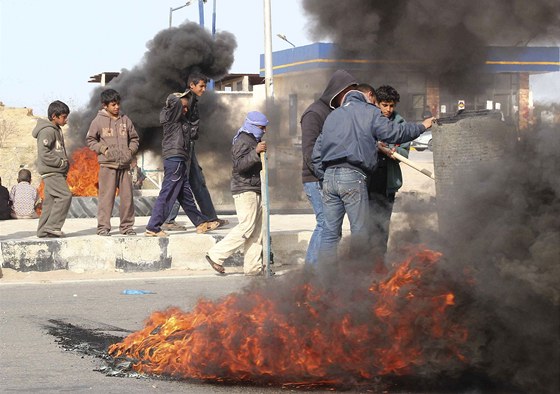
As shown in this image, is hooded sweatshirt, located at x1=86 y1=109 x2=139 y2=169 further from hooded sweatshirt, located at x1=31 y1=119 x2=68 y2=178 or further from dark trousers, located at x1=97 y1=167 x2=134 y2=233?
hooded sweatshirt, located at x1=31 y1=119 x2=68 y2=178

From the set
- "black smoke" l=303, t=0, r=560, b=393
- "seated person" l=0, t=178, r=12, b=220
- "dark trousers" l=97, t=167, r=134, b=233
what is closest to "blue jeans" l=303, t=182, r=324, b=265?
"black smoke" l=303, t=0, r=560, b=393

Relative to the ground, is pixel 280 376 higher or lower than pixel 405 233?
lower

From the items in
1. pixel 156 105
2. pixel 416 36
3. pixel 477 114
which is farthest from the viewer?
pixel 156 105

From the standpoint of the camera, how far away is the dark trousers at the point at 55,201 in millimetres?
11172

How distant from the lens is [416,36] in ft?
29.5

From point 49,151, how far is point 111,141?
2.35 ft

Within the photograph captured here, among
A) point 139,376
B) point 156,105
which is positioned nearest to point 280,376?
point 139,376

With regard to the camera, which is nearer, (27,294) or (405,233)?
(405,233)

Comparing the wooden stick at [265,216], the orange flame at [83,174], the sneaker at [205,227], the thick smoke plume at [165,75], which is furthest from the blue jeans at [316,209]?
the thick smoke plume at [165,75]

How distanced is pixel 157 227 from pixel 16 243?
5.20 ft

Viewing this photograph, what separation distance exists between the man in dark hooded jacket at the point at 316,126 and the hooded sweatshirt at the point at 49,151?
3.61m

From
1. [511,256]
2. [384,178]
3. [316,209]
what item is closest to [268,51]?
[316,209]

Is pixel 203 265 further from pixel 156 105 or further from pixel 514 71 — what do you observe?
pixel 156 105

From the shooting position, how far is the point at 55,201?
11.2m
